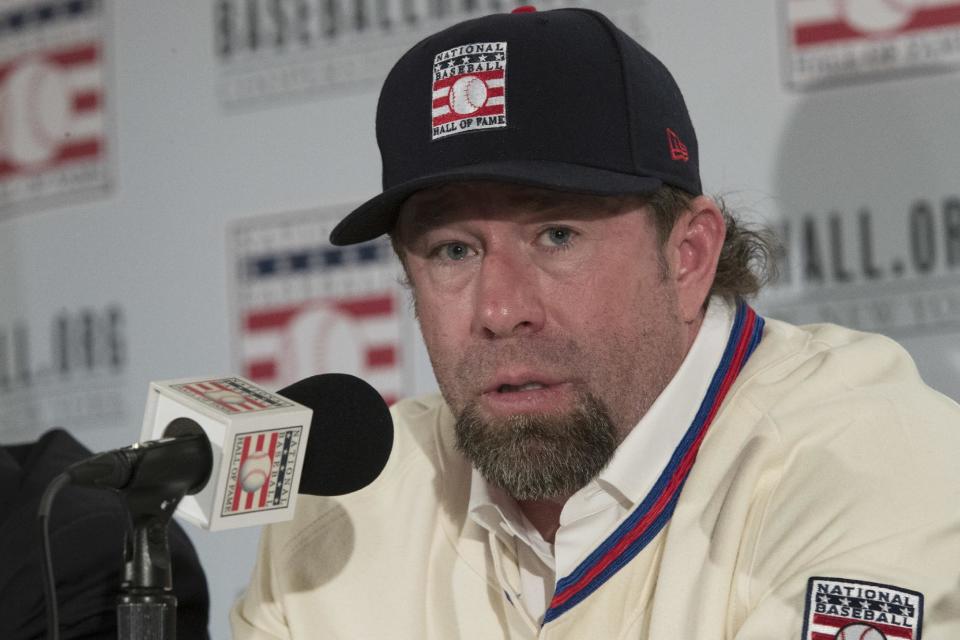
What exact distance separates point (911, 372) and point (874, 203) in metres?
0.57

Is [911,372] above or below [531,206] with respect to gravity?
below

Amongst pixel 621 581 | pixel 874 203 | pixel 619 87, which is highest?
pixel 619 87

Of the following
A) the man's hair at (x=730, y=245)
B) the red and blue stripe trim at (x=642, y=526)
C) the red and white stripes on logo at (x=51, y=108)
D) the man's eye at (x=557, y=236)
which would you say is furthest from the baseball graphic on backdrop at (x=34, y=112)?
the red and blue stripe trim at (x=642, y=526)

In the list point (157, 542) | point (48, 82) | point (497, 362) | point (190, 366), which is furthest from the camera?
point (48, 82)

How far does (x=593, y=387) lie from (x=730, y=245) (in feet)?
1.27

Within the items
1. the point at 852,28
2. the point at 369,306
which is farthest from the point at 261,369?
the point at 852,28

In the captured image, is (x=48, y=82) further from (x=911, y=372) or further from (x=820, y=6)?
(x=911, y=372)

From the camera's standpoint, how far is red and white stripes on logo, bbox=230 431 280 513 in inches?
44.3

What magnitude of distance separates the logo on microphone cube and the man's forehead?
0.38m

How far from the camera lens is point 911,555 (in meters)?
1.23

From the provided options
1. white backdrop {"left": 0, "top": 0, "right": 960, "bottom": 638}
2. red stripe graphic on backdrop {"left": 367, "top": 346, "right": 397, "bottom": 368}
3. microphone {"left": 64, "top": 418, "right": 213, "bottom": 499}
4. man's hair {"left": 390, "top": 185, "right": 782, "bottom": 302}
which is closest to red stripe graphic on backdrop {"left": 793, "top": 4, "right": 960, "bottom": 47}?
white backdrop {"left": 0, "top": 0, "right": 960, "bottom": 638}

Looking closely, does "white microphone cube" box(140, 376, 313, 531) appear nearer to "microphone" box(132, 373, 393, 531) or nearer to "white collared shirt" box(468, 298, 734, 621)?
"microphone" box(132, 373, 393, 531)

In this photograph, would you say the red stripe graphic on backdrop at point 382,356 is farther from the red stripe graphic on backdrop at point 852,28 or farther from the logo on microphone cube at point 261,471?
the logo on microphone cube at point 261,471

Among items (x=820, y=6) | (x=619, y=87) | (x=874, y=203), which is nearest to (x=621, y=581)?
(x=619, y=87)
